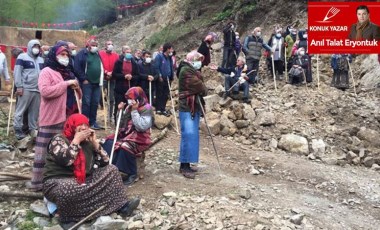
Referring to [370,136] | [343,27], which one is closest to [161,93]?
[370,136]

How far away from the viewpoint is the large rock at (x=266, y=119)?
33.7 ft

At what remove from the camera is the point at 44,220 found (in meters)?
5.28

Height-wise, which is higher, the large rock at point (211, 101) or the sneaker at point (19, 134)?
the large rock at point (211, 101)

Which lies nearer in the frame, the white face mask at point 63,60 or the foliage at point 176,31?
the white face mask at point 63,60

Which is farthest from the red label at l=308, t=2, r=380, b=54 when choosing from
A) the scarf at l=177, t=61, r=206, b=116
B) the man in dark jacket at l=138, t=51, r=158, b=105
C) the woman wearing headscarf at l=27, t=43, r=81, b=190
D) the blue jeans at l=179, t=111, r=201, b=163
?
the woman wearing headscarf at l=27, t=43, r=81, b=190

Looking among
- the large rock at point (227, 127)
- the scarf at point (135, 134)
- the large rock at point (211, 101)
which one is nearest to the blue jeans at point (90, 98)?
the scarf at point (135, 134)

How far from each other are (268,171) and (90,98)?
3.68m

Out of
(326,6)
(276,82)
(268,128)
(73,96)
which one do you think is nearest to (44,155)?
(73,96)

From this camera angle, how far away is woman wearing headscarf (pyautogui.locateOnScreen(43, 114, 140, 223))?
501 cm

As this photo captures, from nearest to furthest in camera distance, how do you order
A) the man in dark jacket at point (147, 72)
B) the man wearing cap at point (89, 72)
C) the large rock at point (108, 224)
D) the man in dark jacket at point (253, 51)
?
the large rock at point (108, 224)
the man wearing cap at point (89, 72)
the man in dark jacket at point (147, 72)
the man in dark jacket at point (253, 51)

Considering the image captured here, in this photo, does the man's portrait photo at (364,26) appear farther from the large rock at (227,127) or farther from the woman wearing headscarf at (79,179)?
the woman wearing headscarf at (79,179)

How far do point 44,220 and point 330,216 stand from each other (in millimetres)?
3830

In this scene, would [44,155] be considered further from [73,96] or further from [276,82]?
[276,82]

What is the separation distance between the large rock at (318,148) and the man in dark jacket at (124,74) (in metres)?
4.10
